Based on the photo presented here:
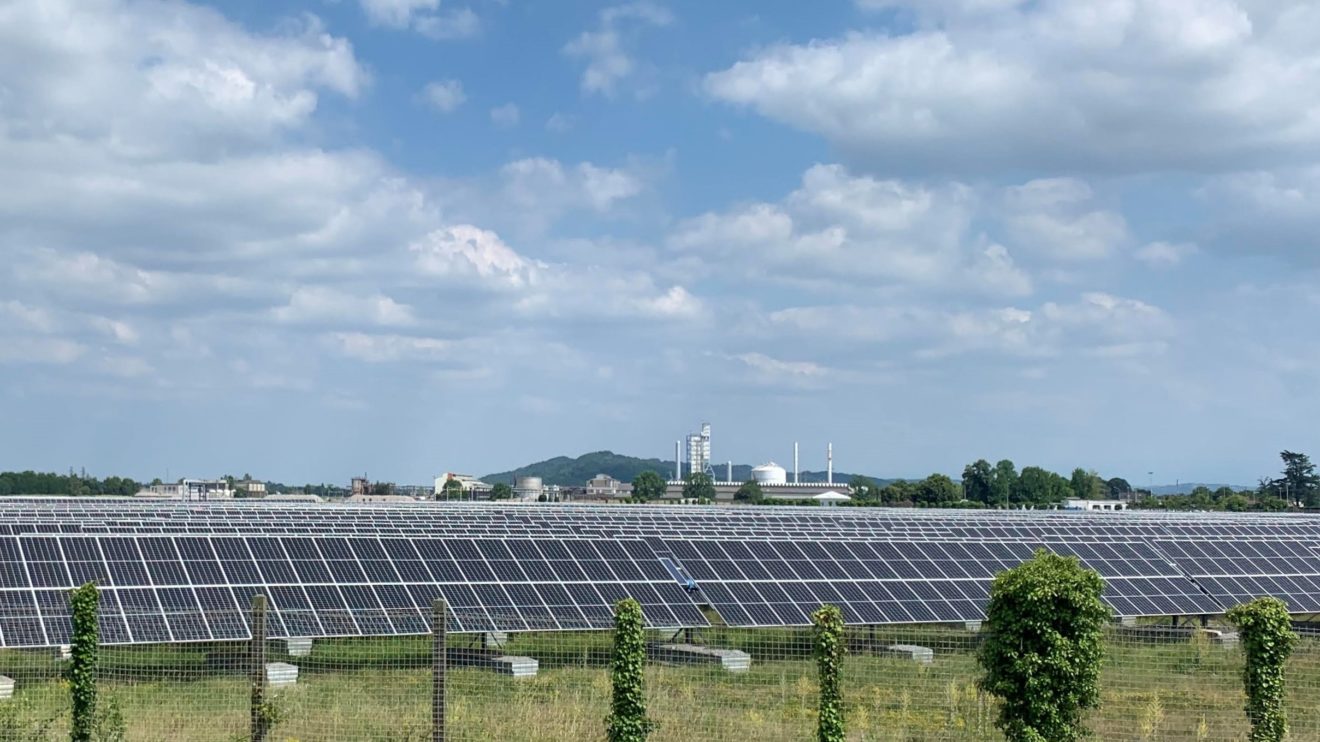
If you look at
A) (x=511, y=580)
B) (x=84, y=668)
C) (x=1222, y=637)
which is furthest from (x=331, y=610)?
(x=1222, y=637)

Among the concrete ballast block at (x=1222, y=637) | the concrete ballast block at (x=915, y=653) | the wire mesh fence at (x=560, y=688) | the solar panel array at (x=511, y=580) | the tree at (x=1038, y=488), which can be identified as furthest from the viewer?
the tree at (x=1038, y=488)

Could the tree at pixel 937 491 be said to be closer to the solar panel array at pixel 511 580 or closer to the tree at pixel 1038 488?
the tree at pixel 1038 488

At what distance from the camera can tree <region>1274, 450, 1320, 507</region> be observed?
176550mm

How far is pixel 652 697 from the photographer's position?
18125 millimetres

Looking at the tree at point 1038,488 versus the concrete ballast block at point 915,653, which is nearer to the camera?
the concrete ballast block at point 915,653

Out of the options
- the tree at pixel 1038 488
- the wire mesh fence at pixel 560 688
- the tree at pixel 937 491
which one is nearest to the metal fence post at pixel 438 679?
the wire mesh fence at pixel 560 688

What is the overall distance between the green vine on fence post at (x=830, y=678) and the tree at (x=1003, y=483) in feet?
511

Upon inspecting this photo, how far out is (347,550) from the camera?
1182 inches

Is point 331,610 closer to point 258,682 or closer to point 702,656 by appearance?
point 702,656

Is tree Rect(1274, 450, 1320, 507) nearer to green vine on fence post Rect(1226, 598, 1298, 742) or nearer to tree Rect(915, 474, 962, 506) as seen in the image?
tree Rect(915, 474, 962, 506)

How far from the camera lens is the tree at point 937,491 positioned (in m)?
152

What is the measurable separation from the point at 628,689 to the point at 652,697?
500 cm

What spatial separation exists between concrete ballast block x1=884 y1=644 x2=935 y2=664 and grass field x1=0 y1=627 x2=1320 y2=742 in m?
0.59

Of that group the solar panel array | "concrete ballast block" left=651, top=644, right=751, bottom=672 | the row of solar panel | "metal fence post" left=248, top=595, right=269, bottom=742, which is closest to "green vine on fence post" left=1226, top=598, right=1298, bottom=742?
"metal fence post" left=248, top=595, right=269, bottom=742
